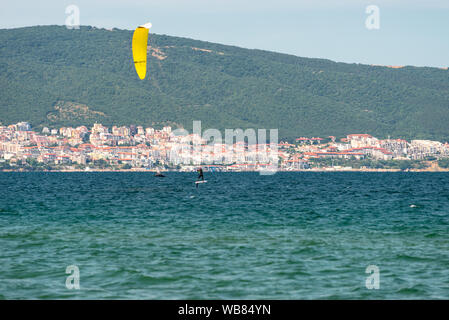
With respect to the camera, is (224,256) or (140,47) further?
(140,47)

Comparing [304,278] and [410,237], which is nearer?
[304,278]

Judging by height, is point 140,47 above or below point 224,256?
above

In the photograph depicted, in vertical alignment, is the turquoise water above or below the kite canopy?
below

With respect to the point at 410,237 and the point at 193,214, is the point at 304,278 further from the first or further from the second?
the point at 193,214

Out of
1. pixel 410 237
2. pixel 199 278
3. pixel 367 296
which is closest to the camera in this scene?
pixel 367 296

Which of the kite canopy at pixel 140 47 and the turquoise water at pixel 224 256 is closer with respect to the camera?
the turquoise water at pixel 224 256

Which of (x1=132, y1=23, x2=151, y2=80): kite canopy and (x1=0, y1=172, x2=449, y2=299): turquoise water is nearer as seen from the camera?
(x1=0, y1=172, x2=449, y2=299): turquoise water

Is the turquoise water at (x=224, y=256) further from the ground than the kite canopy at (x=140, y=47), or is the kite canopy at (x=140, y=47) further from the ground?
the kite canopy at (x=140, y=47)
